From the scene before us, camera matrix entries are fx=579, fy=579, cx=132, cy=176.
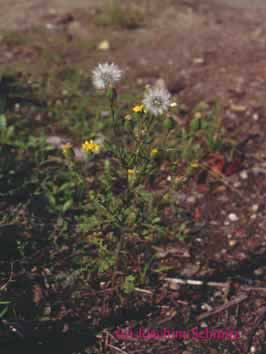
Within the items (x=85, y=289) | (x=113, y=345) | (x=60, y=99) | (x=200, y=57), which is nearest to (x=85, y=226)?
(x=85, y=289)

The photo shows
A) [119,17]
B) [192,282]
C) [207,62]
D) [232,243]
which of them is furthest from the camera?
[119,17]

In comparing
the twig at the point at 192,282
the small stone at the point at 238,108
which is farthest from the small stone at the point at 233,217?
the small stone at the point at 238,108

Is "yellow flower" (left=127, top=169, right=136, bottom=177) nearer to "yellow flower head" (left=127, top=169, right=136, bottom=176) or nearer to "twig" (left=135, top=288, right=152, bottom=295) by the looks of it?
"yellow flower head" (left=127, top=169, right=136, bottom=176)

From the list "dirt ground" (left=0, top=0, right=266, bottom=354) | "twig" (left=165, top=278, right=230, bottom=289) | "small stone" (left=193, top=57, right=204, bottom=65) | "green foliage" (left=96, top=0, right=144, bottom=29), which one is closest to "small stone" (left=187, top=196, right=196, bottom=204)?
"dirt ground" (left=0, top=0, right=266, bottom=354)

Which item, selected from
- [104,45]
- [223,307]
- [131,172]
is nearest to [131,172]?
[131,172]

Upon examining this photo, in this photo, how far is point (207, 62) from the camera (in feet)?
14.2

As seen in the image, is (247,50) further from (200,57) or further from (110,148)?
(110,148)

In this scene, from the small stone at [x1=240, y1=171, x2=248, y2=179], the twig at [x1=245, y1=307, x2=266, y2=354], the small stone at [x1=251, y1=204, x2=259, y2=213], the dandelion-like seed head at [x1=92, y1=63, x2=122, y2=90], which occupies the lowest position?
the twig at [x1=245, y1=307, x2=266, y2=354]

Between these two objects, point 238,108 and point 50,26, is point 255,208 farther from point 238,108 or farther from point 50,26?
point 50,26

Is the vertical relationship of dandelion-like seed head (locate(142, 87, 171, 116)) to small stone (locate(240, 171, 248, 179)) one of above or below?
above

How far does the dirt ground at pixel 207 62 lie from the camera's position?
2.80 metres

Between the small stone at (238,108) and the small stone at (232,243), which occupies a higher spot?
the small stone at (238,108)

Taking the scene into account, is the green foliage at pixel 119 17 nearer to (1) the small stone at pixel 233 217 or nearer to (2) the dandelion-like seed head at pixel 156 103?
(1) the small stone at pixel 233 217

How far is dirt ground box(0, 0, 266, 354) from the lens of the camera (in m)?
2.80
